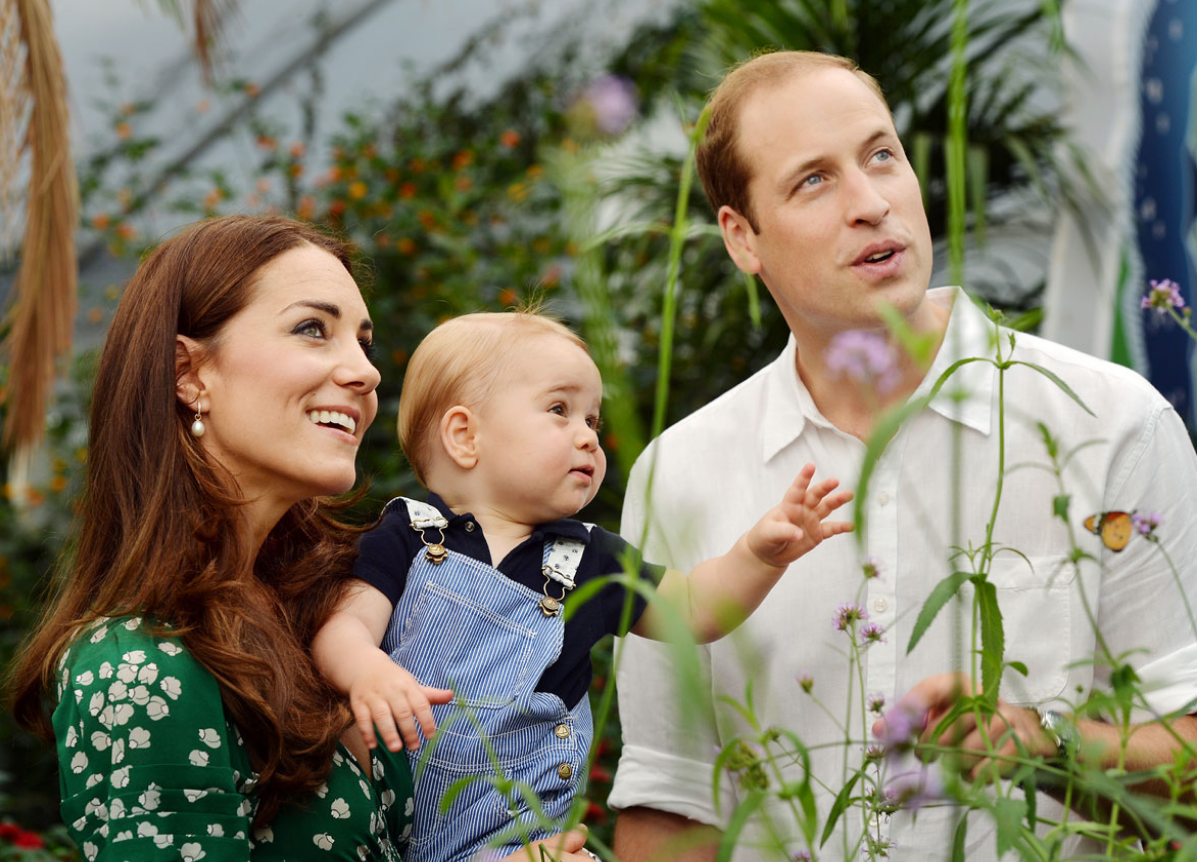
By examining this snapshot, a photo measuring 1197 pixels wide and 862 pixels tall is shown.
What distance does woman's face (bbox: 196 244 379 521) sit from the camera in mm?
1575

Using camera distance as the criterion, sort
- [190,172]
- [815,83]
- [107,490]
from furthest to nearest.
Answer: [190,172] → [815,83] → [107,490]

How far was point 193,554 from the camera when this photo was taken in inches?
60.2

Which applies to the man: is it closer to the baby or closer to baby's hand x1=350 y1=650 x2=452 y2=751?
the baby

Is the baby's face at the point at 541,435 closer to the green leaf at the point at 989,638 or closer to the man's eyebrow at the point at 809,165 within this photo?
the man's eyebrow at the point at 809,165

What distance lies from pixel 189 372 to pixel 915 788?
3.61 ft

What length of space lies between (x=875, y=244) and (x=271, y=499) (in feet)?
3.08

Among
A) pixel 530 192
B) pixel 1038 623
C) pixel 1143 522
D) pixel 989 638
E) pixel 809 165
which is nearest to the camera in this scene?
pixel 989 638

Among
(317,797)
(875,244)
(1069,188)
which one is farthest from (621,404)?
(1069,188)

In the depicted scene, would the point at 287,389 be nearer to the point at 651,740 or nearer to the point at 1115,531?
the point at 651,740

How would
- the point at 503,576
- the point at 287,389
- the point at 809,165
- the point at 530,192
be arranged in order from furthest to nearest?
the point at 530,192 → the point at 809,165 → the point at 503,576 → the point at 287,389

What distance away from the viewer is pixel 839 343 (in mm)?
1010

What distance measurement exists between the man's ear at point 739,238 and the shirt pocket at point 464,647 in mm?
774

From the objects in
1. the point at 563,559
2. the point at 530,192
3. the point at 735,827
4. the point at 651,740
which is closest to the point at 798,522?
the point at 563,559

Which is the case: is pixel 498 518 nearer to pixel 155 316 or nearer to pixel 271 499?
pixel 271 499
